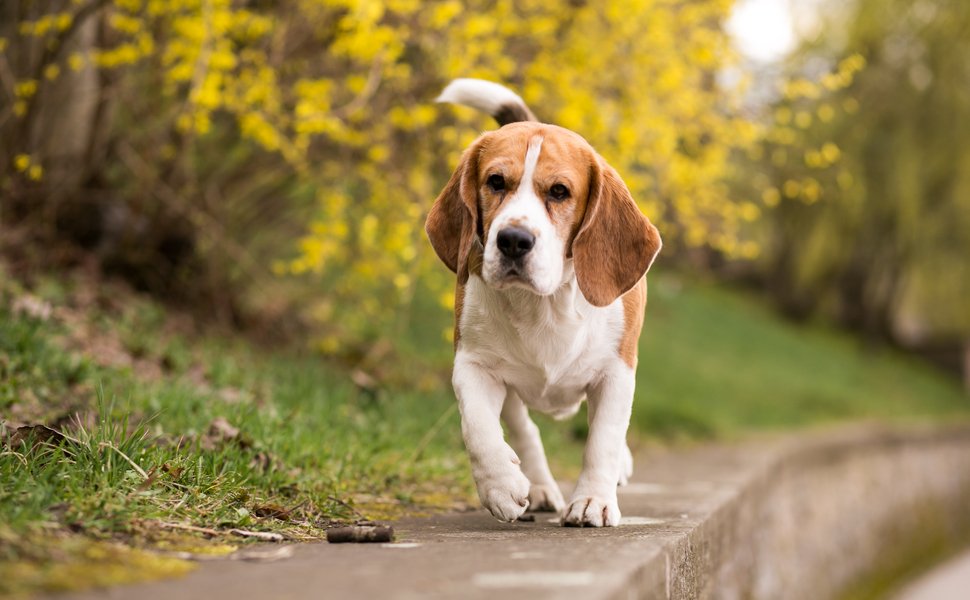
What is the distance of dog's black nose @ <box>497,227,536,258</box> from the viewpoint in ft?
11.0

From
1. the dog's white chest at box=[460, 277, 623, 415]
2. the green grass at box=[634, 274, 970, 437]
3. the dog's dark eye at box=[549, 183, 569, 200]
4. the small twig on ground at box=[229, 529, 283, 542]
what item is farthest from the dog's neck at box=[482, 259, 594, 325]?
the green grass at box=[634, 274, 970, 437]

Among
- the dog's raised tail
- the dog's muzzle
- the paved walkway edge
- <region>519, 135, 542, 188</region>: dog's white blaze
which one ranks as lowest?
the paved walkway edge

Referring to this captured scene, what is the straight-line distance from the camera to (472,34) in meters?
5.73

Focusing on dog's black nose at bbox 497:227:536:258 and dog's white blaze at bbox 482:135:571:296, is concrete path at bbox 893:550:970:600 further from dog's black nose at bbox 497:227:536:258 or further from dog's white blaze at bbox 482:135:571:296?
dog's black nose at bbox 497:227:536:258

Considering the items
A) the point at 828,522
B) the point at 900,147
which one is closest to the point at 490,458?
the point at 828,522

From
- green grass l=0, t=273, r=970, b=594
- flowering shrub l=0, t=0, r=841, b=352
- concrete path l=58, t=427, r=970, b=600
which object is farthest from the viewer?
flowering shrub l=0, t=0, r=841, b=352

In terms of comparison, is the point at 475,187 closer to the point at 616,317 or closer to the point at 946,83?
the point at 616,317

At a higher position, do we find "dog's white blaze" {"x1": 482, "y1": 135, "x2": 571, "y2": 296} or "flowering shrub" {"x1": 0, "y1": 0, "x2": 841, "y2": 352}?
"flowering shrub" {"x1": 0, "y1": 0, "x2": 841, "y2": 352}

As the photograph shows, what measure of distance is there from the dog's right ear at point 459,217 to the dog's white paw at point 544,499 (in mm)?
878

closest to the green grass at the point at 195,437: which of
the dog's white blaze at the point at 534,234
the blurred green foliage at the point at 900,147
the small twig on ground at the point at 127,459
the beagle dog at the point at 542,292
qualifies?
the small twig on ground at the point at 127,459

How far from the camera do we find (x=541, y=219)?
11.3ft

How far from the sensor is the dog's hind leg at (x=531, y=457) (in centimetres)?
411

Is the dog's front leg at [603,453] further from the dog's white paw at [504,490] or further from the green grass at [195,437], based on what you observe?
the green grass at [195,437]

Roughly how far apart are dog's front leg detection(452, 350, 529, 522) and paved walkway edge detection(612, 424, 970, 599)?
0.52 meters
